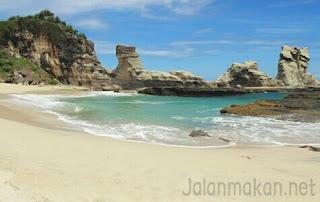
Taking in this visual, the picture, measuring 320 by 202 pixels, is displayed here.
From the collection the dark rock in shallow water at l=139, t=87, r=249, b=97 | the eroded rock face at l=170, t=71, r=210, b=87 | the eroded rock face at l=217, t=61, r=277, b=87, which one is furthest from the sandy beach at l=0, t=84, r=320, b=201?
the eroded rock face at l=217, t=61, r=277, b=87

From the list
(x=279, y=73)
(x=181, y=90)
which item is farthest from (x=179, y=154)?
(x=279, y=73)

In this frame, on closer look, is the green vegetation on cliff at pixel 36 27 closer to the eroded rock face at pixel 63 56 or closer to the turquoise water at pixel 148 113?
the eroded rock face at pixel 63 56

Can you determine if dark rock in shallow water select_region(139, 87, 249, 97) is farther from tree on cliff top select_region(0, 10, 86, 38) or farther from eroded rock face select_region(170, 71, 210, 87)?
tree on cliff top select_region(0, 10, 86, 38)

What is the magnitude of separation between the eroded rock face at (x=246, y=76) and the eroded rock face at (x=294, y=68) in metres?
11.1

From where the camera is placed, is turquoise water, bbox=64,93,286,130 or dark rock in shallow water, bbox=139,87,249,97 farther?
dark rock in shallow water, bbox=139,87,249,97

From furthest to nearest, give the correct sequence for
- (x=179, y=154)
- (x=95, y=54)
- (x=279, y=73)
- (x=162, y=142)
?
1. (x=279, y=73)
2. (x=95, y=54)
3. (x=162, y=142)
4. (x=179, y=154)

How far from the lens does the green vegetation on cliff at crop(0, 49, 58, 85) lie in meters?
46.1

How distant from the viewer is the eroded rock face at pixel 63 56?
2116 inches

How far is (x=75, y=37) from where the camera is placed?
57219 mm

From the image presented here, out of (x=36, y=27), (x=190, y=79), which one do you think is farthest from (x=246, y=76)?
(x=36, y=27)

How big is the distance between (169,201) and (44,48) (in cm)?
5644

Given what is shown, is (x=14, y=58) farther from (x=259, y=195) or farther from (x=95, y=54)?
(x=259, y=195)

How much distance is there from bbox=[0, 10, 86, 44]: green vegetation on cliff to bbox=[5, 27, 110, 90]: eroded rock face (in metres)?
0.59

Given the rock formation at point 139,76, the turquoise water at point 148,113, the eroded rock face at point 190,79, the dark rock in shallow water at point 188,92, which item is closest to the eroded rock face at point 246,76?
the eroded rock face at point 190,79
